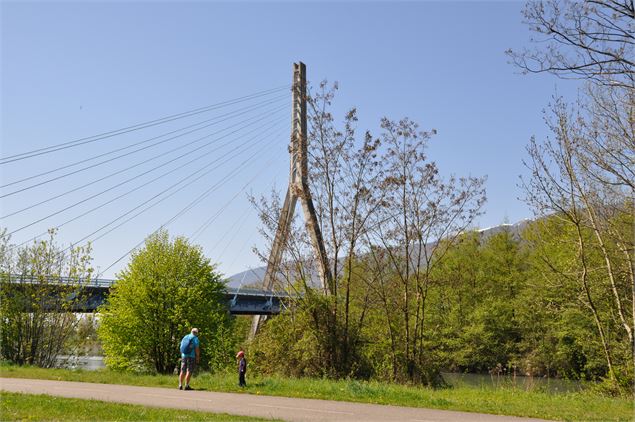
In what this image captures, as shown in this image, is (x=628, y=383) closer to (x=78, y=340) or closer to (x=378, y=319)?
(x=378, y=319)

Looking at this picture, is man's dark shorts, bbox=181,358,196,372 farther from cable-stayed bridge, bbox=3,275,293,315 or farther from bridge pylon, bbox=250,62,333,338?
bridge pylon, bbox=250,62,333,338

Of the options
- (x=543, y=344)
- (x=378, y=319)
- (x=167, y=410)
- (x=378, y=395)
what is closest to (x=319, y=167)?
(x=378, y=319)

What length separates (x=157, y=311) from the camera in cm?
2892

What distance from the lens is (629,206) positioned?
16438 millimetres

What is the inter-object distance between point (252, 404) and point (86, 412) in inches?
126

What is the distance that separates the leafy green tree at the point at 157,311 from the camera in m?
28.5

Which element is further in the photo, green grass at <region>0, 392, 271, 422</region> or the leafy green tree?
A: the leafy green tree

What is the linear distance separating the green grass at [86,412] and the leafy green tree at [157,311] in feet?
55.0

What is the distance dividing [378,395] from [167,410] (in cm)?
480

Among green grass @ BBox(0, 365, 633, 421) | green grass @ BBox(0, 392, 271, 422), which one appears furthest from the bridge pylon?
green grass @ BBox(0, 392, 271, 422)

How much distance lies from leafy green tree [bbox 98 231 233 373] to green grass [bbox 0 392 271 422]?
16.8 m

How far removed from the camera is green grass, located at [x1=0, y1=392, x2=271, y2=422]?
30.5 feet

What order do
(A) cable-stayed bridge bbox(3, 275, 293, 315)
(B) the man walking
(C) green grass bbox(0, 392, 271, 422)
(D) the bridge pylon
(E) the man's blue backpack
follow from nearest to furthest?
(C) green grass bbox(0, 392, 271, 422)
(B) the man walking
(E) the man's blue backpack
(D) the bridge pylon
(A) cable-stayed bridge bbox(3, 275, 293, 315)

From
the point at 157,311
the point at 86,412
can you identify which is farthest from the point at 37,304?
the point at 86,412
